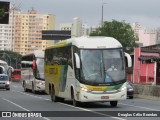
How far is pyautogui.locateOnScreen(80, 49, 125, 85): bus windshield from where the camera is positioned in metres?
23.9

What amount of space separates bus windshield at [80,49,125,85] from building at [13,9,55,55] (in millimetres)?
105515

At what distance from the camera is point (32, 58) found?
143 feet

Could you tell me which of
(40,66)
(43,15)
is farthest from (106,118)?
(43,15)

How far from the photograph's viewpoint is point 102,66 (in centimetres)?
2406

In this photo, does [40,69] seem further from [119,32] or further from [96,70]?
[119,32]

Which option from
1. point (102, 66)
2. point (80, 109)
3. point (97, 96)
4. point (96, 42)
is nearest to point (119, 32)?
point (96, 42)

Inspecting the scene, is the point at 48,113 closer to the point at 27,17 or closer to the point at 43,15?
the point at 43,15

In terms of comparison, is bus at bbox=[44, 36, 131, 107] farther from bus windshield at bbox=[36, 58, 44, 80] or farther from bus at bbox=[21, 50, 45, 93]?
bus at bbox=[21, 50, 45, 93]

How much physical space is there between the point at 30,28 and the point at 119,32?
179ft

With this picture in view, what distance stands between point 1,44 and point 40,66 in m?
131

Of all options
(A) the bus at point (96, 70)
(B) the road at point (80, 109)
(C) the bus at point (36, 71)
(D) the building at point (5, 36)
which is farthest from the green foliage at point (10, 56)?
(A) the bus at point (96, 70)

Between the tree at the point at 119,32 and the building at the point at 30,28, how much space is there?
3213 centimetres

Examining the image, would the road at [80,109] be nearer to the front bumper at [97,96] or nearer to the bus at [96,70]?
the front bumper at [97,96]

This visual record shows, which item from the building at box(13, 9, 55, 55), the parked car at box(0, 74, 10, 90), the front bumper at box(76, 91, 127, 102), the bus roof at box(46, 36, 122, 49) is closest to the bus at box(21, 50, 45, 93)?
the parked car at box(0, 74, 10, 90)
